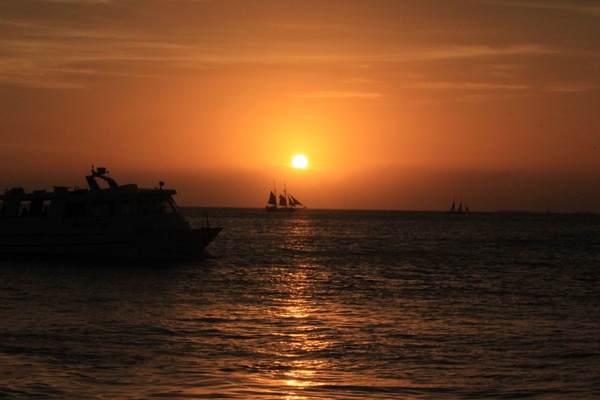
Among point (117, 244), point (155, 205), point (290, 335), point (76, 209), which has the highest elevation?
point (155, 205)

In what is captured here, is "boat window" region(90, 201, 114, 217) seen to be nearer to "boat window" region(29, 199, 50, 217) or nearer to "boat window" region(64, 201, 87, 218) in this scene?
"boat window" region(64, 201, 87, 218)

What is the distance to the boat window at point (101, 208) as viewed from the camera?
43.2 m

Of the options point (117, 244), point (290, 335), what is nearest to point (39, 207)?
point (117, 244)

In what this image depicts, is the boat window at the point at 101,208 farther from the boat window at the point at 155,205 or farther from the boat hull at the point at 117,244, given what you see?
the boat window at the point at 155,205

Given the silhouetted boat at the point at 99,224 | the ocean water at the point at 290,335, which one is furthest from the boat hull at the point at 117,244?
the ocean water at the point at 290,335

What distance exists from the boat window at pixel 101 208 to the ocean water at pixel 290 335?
131 inches

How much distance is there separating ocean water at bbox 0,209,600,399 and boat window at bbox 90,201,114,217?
334cm

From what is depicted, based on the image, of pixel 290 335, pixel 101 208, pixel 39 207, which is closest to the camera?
pixel 290 335

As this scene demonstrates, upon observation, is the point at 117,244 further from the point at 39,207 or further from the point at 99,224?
the point at 39,207

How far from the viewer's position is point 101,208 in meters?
43.4

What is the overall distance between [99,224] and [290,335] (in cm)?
2540

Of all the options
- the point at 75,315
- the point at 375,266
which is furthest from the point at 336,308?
the point at 375,266

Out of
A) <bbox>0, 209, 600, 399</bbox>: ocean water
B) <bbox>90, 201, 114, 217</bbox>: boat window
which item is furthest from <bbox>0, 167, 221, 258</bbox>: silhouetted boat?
<bbox>0, 209, 600, 399</bbox>: ocean water

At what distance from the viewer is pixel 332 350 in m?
18.2
